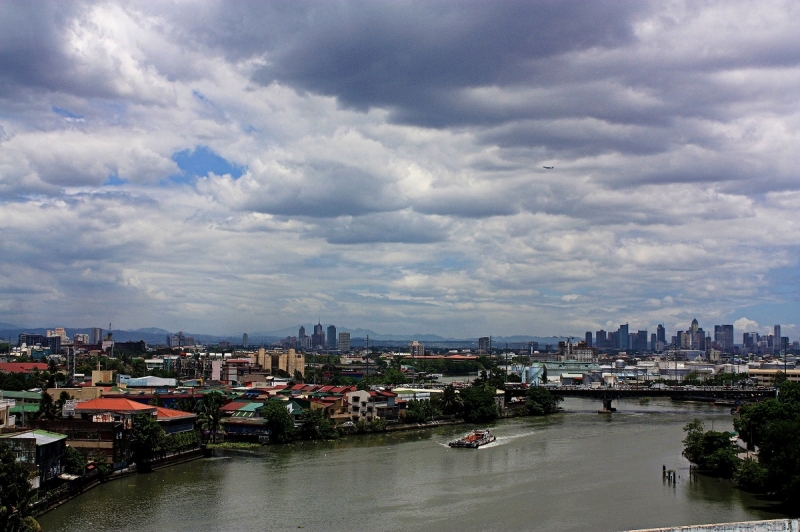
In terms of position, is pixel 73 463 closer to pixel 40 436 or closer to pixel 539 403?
pixel 40 436

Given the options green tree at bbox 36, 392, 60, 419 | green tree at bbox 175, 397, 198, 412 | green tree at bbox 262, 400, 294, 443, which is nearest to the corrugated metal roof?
green tree at bbox 36, 392, 60, 419

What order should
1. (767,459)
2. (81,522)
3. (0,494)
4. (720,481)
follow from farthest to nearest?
(720,481) → (767,459) → (81,522) → (0,494)

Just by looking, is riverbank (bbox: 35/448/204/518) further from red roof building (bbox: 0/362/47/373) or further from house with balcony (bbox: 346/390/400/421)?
red roof building (bbox: 0/362/47/373)

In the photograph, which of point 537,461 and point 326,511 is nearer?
point 326,511

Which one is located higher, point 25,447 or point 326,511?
point 25,447

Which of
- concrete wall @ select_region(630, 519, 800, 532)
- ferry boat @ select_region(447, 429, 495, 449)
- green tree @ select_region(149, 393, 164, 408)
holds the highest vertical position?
concrete wall @ select_region(630, 519, 800, 532)

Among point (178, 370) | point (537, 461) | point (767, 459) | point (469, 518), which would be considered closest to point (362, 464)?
point (537, 461)

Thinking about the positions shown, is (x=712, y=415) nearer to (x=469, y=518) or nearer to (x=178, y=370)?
(x=469, y=518)
